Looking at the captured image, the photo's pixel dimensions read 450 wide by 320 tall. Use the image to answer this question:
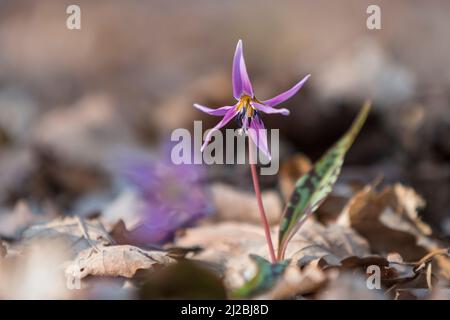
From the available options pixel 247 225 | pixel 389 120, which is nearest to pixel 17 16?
pixel 389 120

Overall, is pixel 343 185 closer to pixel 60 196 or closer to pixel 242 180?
pixel 242 180

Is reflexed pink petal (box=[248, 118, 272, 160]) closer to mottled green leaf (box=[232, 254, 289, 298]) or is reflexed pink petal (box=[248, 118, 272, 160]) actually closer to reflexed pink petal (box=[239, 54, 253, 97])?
reflexed pink petal (box=[239, 54, 253, 97])

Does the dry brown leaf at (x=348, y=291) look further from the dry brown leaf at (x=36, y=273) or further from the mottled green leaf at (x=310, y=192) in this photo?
the dry brown leaf at (x=36, y=273)

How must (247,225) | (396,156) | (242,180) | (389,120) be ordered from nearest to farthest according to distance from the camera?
(247,225) < (242,180) < (396,156) < (389,120)

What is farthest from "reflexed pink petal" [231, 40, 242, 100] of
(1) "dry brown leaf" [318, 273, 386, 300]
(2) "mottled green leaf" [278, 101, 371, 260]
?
(1) "dry brown leaf" [318, 273, 386, 300]

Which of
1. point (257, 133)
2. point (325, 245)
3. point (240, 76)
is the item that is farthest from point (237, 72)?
point (325, 245)

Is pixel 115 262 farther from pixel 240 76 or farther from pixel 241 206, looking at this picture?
pixel 241 206
